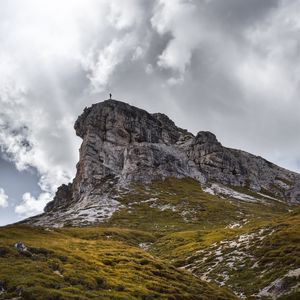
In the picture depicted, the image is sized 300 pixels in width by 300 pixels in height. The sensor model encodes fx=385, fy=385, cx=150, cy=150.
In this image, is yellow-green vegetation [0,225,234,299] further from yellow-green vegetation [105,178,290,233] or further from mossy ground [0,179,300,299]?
yellow-green vegetation [105,178,290,233]

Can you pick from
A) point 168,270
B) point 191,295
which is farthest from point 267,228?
point 191,295

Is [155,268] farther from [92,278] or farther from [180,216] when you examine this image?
[180,216]

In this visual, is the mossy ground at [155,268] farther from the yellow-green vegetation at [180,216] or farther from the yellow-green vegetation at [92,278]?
the yellow-green vegetation at [180,216]

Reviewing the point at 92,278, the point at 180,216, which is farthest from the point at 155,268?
the point at 180,216

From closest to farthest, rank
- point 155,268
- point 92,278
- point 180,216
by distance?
1. point 92,278
2. point 155,268
3. point 180,216

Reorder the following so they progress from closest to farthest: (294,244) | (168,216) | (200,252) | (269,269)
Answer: (269,269)
(294,244)
(200,252)
(168,216)

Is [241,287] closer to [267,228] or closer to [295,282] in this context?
[295,282]

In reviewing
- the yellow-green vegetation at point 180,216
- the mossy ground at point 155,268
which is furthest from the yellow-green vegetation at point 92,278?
the yellow-green vegetation at point 180,216

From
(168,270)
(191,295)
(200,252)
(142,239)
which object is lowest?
(191,295)

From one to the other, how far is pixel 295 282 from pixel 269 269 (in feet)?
29.3

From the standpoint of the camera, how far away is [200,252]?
83.9m

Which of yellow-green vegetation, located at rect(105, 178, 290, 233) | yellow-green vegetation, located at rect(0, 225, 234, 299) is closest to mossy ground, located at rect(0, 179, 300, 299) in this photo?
yellow-green vegetation, located at rect(0, 225, 234, 299)

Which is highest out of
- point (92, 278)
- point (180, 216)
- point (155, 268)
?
point (180, 216)

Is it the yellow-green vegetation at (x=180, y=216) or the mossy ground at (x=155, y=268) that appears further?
the yellow-green vegetation at (x=180, y=216)
